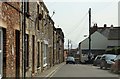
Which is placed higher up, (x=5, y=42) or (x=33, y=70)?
(x=5, y=42)

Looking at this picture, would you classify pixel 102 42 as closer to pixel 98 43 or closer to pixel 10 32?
pixel 98 43

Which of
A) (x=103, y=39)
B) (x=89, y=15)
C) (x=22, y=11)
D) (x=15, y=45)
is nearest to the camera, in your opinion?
(x=15, y=45)

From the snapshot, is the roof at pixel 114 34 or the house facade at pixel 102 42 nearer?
the house facade at pixel 102 42

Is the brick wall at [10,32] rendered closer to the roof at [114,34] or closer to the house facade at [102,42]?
the house facade at [102,42]

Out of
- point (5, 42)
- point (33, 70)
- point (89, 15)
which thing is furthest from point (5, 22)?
point (89, 15)

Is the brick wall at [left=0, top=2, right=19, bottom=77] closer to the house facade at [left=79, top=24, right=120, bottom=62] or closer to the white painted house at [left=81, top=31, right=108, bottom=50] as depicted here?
the house facade at [left=79, top=24, right=120, bottom=62]

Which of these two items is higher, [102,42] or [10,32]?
[102,42]

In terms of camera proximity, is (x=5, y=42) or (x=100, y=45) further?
(x=100, y=45)

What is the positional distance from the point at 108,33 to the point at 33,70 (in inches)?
2645


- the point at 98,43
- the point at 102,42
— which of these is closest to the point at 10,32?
the point at 102,42

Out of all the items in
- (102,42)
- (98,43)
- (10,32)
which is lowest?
(10,32)

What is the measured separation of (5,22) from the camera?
13070 millimetres

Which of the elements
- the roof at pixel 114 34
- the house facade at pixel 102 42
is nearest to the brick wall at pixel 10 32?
the house facade at pixel 102 42

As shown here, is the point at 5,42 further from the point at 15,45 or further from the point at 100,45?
the point at 100,45
